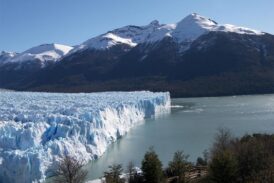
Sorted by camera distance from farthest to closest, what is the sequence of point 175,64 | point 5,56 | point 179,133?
point 5,56
point 175,64
point 179,133

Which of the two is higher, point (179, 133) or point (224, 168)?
point (224, 168)

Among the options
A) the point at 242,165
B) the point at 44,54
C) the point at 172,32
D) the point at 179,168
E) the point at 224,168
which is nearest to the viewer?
the point at 224,168

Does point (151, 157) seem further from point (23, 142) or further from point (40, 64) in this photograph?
point (40, 64)

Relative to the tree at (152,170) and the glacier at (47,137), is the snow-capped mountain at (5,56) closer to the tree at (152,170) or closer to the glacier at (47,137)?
the glacier at (47,137)

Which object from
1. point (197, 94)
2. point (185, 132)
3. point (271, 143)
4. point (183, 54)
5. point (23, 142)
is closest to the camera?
Result: point (271, 143)

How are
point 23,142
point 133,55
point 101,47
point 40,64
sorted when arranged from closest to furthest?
point 23,142 < point 133,55 < point 101,47 < point 40,64

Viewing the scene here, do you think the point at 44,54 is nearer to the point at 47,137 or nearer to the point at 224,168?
the point at 47,137

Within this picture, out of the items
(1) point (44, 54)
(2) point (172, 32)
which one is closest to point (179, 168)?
(2) point (172, 32)

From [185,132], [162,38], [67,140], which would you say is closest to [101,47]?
[162,38]

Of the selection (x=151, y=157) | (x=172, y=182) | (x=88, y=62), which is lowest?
(x=172, y=182)
